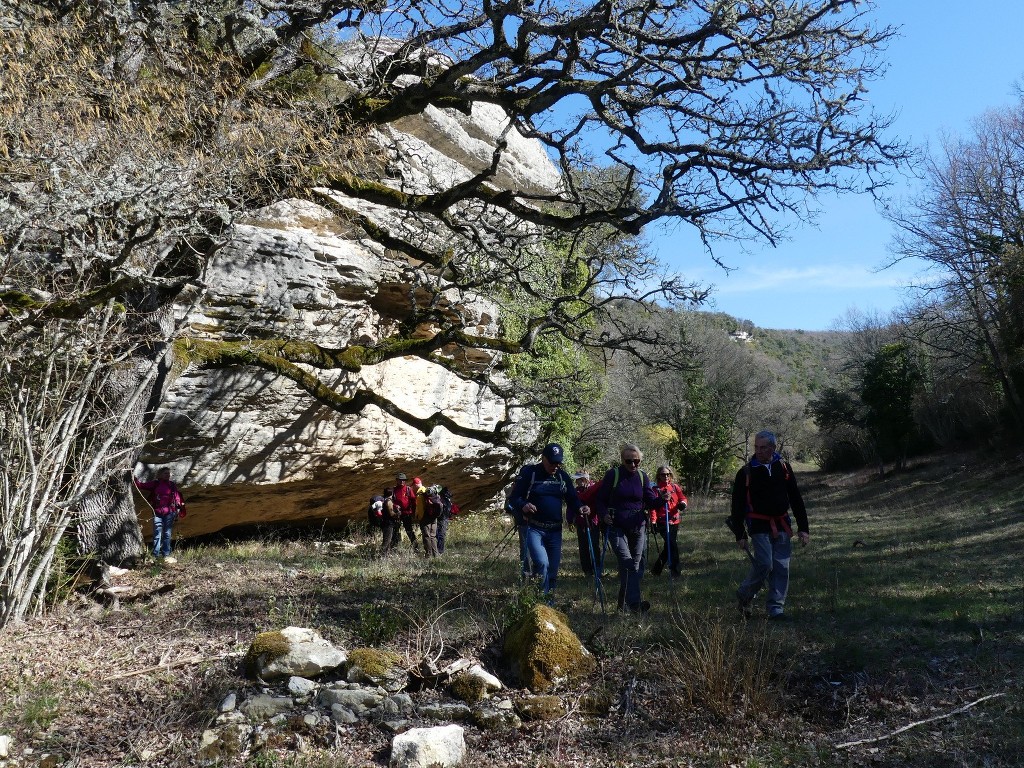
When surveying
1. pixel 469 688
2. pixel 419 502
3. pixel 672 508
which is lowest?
pixel 469 688

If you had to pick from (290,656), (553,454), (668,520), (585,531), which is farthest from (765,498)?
(290,656)

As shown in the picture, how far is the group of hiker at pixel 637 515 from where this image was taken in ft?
23.6

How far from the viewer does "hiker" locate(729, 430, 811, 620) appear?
715 cm

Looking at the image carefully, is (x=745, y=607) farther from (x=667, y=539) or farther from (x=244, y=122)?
(x=244, y=122)

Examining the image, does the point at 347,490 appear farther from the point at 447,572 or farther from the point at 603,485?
the point at 603,485

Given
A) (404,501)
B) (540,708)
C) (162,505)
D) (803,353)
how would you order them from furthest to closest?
(803,353) < (404,501) < (162,505) < (540,708)

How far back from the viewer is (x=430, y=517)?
13164mm

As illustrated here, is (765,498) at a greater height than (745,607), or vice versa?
(765,498)

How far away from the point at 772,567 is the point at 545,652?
271 cm

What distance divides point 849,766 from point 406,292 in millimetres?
11572

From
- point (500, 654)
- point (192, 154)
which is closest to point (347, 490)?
point (192, 154)

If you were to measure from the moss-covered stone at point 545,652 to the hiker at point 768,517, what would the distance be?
2078 mm

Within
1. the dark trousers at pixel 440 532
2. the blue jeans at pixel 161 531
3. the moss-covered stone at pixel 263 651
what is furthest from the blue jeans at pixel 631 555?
the blue jeans at pixel 161 531

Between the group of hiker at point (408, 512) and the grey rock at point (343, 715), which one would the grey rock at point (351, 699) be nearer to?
the grey rock at point (343, 715)
